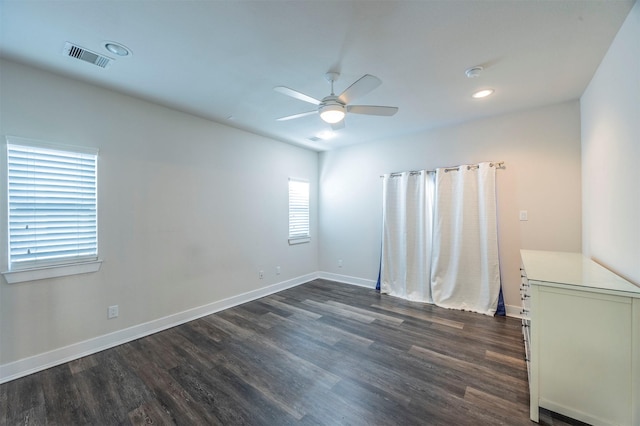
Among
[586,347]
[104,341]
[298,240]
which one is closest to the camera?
[586,347]

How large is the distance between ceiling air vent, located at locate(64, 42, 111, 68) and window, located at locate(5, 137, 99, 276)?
85 cm

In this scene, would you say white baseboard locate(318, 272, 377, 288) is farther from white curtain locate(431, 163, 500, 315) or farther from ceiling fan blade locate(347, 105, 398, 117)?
ceiling fan blade locate(347, 105, 398, 117)

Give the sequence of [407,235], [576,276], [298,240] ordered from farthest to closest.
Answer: [298,240]
[407,235]
[576,276]

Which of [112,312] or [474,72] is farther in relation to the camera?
[112,312]

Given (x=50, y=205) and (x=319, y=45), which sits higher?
(x=319, y=45)

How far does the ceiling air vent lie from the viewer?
79.2 inches

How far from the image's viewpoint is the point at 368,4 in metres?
1.60

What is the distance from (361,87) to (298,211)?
326cm

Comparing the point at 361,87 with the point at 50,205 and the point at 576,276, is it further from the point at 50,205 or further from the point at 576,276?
the point at 50,205

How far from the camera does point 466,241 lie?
3676 millimetres

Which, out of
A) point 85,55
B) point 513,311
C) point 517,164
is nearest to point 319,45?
point 85,55

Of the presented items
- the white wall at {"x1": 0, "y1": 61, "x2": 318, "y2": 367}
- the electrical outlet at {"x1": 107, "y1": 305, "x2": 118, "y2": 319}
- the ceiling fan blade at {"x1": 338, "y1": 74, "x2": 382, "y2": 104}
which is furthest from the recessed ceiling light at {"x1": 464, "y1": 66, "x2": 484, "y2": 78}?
the electrical outlet at {"x1": 107, "y1": 305, "x2": 118, "y2": 319}

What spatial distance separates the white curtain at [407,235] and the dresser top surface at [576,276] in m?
1.64

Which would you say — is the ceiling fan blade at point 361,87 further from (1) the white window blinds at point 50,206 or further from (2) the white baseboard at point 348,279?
(2) the white baseboard at point 348,279
